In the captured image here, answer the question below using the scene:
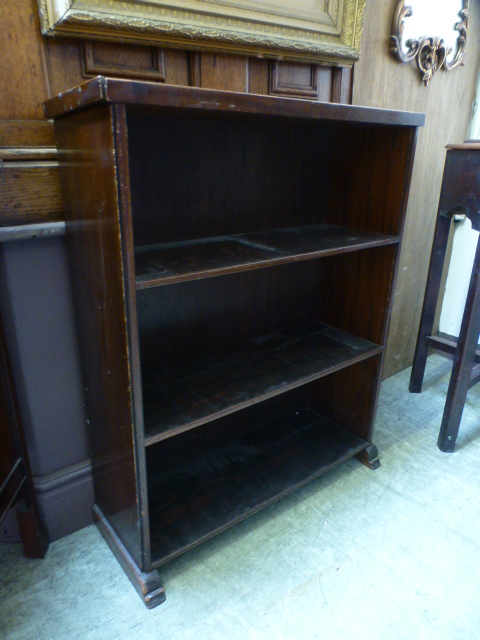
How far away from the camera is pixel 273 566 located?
1274mm

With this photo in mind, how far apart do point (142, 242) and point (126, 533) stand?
0.79m

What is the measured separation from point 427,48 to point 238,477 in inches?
68.8

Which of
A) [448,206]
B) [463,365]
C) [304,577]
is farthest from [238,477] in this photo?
[448,206]

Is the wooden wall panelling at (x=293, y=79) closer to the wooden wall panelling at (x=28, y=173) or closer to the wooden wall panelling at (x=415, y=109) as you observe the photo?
the wooden wall panelling at (x=415, y=109)

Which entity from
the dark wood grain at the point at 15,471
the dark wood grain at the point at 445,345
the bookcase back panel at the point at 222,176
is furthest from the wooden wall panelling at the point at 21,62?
the dark wood grain at the point at 445,345

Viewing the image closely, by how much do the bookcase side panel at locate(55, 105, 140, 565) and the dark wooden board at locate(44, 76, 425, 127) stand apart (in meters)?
0.03

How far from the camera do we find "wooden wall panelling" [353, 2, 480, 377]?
5.32 feet

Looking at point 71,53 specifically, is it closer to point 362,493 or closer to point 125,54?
point 125,54

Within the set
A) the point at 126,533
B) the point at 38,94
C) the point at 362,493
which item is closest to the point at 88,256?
the point at 38,94

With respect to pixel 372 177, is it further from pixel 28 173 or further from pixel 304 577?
pixel 304 577

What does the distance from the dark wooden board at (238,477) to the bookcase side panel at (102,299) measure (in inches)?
5.4

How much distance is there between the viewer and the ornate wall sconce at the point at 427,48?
163cm

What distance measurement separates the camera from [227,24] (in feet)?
3.93

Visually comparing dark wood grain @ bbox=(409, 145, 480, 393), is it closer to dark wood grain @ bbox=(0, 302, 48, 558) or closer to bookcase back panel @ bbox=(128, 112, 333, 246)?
bookcase back panel @ bbox=(128, 112, 333, 246)
